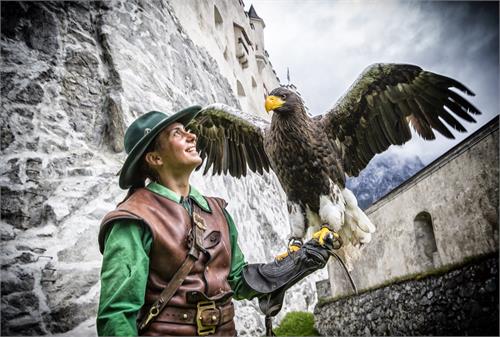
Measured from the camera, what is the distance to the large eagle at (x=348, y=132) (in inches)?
84.8

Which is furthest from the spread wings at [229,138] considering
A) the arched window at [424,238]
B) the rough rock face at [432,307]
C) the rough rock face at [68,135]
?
the arched window at [424,238]

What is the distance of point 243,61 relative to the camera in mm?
12695

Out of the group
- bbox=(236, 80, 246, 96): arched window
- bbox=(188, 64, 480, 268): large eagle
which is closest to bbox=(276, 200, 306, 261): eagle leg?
bbox=(188, 64, 480, 268): large eagle

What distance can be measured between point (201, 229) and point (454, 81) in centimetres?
167

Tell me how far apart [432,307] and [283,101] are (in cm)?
310

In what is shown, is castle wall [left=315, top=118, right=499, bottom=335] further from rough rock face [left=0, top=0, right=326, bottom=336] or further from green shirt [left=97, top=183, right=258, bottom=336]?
green shirt [left=97, top=183, right=258, bottom=336]

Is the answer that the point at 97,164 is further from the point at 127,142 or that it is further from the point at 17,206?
the point at 127,142

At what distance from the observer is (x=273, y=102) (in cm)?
208

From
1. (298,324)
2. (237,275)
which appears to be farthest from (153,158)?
(298,324)

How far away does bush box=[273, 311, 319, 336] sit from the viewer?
20.3 ft

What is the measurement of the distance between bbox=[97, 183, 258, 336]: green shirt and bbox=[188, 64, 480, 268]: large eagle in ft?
3.61

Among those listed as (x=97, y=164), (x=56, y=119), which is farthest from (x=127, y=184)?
(x=56, y=119)

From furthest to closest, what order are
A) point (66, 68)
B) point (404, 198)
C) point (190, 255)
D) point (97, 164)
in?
1. point (404, 198)
2. point (66, 68)
3. point (97, 164)
4. point (190, 255)

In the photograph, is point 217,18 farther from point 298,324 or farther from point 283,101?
point 283,101
